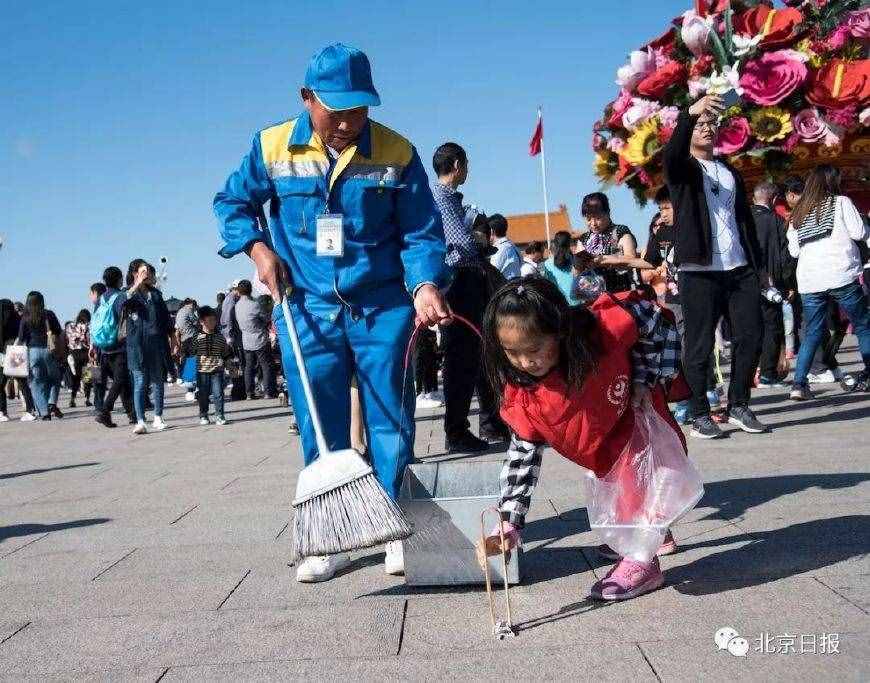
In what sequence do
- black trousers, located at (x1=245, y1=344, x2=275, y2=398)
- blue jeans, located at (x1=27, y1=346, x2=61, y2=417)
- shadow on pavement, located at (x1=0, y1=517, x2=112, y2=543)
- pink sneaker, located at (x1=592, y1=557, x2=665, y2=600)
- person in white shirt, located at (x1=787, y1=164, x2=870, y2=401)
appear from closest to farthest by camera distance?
pink sneaker, located at (x1=592, y1=557, x2=665, y2=600) → shadow on pavement, located at (x1=0, y1=517, x2=112, y2=543) → person in white shirt, located at (x1=787, y1=164, x2=870, y2=401) → blue jeans, located at (x1=27, y1=346, x2=61, y2=417) → black trousers, located at (x1=245, y1=344, x2=275, y2=398)

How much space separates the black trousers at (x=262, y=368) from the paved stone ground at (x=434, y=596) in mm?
8109

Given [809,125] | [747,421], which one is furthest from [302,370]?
[809,125]

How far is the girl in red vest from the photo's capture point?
288cm

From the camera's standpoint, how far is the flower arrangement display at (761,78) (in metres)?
8.93

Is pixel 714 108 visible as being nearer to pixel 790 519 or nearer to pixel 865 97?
pixel 790 519

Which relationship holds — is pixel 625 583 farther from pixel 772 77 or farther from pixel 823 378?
pixel 823 378

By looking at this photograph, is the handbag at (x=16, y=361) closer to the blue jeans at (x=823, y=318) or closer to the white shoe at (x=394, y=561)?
the blue jeans at (x=823, y=318)

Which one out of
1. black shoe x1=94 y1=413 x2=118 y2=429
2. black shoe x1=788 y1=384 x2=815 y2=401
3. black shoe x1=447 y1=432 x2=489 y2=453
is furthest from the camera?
black shoe x1=94 y1=413 x2=118 y2=429

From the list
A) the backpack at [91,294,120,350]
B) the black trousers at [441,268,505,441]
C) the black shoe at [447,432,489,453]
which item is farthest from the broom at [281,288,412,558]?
the backpack at [91,294,120,350]

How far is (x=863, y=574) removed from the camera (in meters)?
3.06

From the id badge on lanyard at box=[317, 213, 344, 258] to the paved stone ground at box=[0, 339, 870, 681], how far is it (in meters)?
1.23

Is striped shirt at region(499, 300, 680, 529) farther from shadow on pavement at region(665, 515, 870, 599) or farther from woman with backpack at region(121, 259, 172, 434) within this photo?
woman with backpack at region(121, 259, 172, 434)

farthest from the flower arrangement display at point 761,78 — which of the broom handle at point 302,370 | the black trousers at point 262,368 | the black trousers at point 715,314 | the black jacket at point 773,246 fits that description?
the black trousers at point 262,368

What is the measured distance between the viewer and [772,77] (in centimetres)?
905
